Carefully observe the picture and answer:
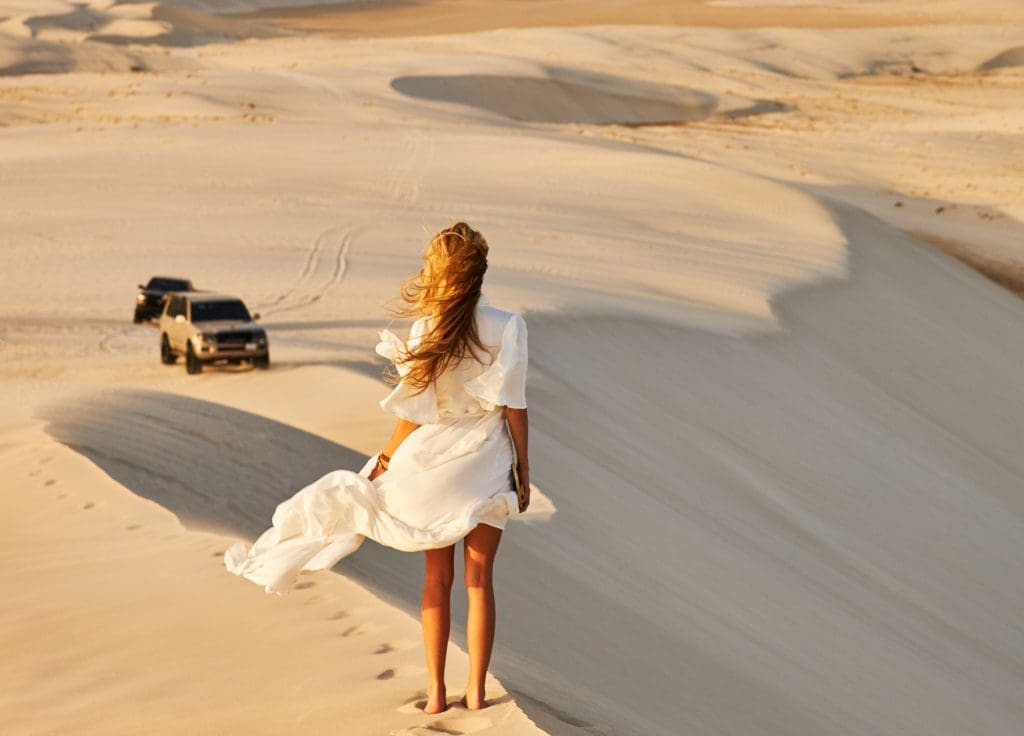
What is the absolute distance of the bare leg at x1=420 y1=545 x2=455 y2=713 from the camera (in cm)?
546

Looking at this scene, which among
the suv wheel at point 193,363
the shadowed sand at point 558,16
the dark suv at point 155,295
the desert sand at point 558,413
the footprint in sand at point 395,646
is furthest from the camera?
the shadowed sand at point 558,16

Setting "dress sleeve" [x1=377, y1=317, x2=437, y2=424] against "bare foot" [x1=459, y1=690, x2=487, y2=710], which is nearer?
"dress sleeve" [x1=377, y1=317, x2=437, y2=424]

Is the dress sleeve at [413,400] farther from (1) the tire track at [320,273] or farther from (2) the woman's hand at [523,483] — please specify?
(1) the tire track at [320,273]

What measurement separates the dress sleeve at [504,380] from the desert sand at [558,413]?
82cm

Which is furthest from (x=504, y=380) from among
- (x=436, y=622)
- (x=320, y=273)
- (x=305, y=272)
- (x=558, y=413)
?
(x=305, y=272)

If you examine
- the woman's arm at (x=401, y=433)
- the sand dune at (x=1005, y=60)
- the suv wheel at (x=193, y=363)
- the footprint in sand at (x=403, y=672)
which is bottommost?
the sand dune at (x=1005, y=60)

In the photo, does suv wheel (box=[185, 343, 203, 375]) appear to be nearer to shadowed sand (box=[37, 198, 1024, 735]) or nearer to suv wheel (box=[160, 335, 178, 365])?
suv wheel (box=[160, 335, 178, 365])

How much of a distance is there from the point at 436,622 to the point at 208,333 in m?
11.5

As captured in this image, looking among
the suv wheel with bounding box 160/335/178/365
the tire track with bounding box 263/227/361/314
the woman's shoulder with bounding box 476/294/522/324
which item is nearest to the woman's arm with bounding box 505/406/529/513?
the woman's shoulder with bounding box 476/294/522/324

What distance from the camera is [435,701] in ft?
18.0

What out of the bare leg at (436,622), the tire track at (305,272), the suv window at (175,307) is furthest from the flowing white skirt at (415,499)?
the tire track at (305,272)

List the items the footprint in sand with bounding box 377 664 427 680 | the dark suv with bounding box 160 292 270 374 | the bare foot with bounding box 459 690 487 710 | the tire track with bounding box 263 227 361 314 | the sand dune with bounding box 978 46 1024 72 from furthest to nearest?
the sand dune with bounding box 978 46 1024 72, the tire track with bounding box 263 227 361 314, the dark suv with bounding box 160 292 270 374, the footprint in sand with bounding box 377 664 427 680, the bare foot with bounding box 459 690 487 710

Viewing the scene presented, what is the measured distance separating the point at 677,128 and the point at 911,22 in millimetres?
44872

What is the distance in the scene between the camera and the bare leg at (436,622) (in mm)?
5457
